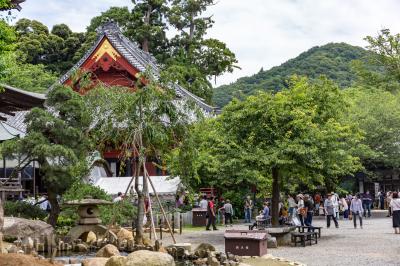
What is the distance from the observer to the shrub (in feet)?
64.1

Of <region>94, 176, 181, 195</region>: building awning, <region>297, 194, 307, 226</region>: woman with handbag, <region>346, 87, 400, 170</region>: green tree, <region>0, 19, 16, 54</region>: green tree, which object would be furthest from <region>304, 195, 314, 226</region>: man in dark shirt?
<region>0, 19, 16, 54</region>: green tree

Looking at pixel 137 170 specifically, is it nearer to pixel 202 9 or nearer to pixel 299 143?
pixel 299 143

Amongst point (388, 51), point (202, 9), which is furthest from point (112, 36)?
point (388, 51)

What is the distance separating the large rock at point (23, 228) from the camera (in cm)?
1688

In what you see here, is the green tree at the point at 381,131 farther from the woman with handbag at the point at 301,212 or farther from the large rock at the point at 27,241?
the large rock at the point at 27,241

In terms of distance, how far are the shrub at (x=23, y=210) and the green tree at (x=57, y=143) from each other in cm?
46

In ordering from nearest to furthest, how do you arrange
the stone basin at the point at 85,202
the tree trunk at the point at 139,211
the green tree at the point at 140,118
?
the green tree at the point at 140,118 < the tree trunk at the point at 139,211 < the stone basin at the point at 85,202

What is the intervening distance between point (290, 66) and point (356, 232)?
219 feet

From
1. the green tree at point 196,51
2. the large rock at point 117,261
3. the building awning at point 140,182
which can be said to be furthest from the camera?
the green tree at point 196,51

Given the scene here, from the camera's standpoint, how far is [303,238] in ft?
59.6

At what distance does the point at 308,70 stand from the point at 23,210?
6599 cm

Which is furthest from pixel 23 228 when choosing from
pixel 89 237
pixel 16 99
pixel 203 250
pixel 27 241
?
pixel 203 250

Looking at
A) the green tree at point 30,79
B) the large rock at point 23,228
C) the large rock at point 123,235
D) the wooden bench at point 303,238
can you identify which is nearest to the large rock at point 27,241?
the large rock at point 23,228

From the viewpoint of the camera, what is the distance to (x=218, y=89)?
84750 mm
